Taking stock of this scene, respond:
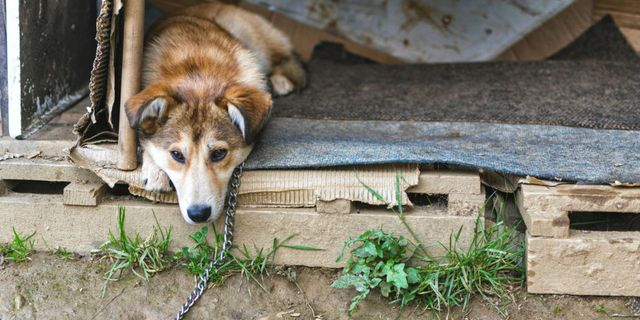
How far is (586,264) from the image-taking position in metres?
3.70

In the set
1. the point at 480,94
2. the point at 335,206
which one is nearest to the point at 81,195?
the point at 335,206

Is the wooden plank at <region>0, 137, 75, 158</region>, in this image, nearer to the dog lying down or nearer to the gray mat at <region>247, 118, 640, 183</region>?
the dog lying down

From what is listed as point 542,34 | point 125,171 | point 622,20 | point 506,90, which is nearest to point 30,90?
point 125,171

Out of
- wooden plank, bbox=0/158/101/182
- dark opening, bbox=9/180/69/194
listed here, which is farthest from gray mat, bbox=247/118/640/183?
dark opening, bbox=9/180/69/194

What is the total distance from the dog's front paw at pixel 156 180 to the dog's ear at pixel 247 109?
0.44 meters

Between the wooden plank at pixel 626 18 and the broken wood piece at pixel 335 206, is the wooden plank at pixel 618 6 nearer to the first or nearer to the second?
the wooden plank at pixel 626 18

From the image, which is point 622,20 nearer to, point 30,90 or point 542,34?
point 542,34

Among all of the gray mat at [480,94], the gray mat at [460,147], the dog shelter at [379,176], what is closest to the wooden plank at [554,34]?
the gray mat at [480,94]

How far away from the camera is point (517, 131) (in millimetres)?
4789

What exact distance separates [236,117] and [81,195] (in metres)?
0.87

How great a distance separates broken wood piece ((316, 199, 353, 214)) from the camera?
3.94m

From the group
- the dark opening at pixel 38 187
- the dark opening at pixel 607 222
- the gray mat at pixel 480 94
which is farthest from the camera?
the gray mat at pixel 480 94

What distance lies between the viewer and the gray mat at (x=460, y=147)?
12.8 ft

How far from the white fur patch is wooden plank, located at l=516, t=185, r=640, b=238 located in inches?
55.3
